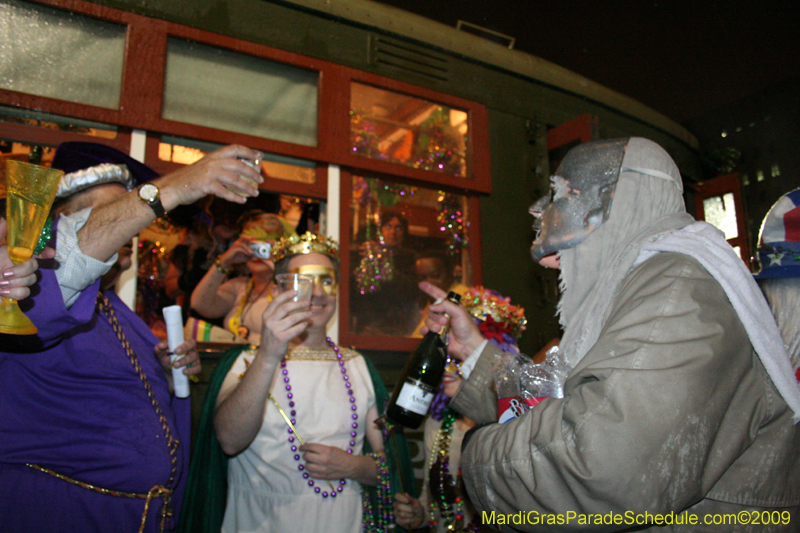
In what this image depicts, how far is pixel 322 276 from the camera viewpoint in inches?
102

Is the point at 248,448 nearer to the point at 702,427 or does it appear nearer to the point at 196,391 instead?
the point at 196,391

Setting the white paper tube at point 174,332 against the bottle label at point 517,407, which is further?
the white paper tube at point 174,332

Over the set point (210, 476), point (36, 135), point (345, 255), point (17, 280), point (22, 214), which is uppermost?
point (36, 135)

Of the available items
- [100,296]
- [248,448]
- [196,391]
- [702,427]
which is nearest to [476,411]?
[702,427]

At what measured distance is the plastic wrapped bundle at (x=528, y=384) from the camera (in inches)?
54.1

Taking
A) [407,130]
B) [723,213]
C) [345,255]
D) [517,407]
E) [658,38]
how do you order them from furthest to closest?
[723,213], [658,38], [407,130], [345,255], [517,407]

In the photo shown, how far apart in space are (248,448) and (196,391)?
0.87 m

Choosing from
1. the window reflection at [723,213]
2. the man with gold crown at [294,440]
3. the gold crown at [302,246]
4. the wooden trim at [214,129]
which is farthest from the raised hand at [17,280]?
the window reflection at [723,213]

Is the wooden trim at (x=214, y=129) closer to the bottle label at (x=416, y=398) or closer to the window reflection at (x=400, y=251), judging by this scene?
the window reflection at (x=400, y=251)

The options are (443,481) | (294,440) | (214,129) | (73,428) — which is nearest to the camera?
(73,428)

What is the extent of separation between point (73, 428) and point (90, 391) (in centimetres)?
13

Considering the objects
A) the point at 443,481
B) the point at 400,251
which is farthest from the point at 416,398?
the point at 400,251

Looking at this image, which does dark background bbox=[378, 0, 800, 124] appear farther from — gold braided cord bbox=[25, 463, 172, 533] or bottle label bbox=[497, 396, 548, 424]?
gold braided cord bbox=[25, 463, 172, 533]

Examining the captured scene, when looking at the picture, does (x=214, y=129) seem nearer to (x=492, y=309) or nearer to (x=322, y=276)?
(x=322, y=276)
